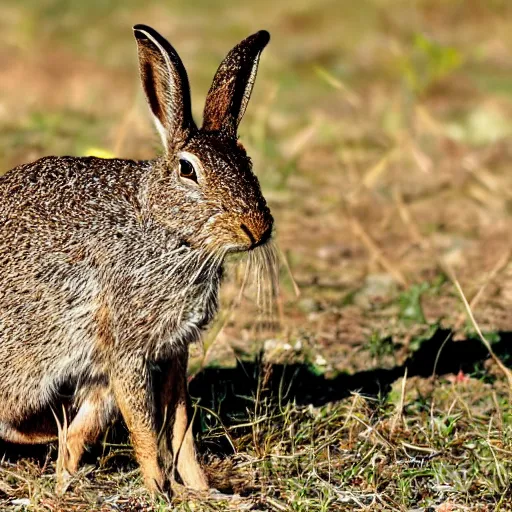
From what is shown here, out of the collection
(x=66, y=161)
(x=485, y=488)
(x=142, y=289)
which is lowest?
(x=485, y=488)

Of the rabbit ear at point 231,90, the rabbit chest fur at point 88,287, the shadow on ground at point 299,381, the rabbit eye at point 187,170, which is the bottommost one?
the shadow on ground at point 299,381

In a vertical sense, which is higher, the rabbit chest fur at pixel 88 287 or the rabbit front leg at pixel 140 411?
the rabbit chest fur at pixel 88 287

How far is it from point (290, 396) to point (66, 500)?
1262mm

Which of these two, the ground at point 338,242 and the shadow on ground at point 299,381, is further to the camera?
the shadow on ground at point 299,381

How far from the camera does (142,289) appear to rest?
412cm

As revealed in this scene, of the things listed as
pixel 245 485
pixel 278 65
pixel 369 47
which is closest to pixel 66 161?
pixel 245 485

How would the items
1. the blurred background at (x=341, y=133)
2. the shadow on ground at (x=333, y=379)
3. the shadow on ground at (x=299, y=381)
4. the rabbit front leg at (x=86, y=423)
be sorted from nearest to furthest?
the rabbit front leg at (x=86, y=423) < the shadow on ground at (x=299, y=381) < the shadow on ground at (x=333, y=379) < the blurred background at (x=341, y=133)

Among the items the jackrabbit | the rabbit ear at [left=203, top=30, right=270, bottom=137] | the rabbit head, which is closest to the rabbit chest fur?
→ the jackrabbit

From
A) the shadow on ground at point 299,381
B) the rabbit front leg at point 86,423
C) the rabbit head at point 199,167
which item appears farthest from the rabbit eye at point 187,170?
the shadow on ground at point 299,381

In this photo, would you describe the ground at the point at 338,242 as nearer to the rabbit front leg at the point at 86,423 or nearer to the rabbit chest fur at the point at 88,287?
the rabbit front leg at the point at 86,423

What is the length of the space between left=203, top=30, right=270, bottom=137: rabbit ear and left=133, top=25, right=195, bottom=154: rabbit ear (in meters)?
0.16

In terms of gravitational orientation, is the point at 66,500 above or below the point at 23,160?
below

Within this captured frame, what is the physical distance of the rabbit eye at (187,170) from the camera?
4.00 meters

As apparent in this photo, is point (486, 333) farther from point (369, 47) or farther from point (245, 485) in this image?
point (369, 47)
